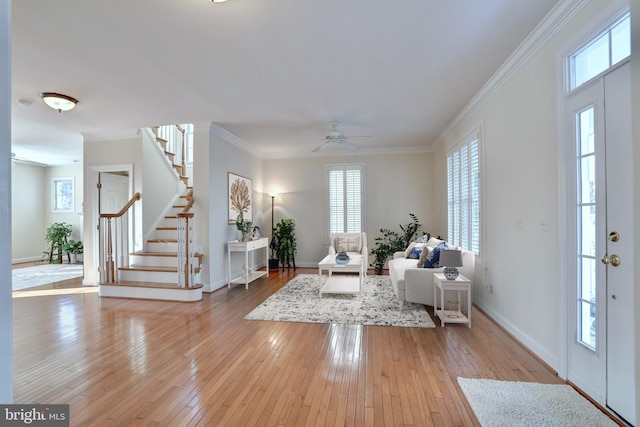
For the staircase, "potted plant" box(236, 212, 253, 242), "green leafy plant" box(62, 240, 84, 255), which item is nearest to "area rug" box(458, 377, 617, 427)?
the staircase

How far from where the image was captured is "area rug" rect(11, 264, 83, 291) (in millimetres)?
5766

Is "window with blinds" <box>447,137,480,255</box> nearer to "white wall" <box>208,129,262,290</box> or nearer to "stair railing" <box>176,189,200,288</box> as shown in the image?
"white wall" <box>208,129,262,290</box>

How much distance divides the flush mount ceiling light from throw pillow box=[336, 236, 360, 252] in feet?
16.2

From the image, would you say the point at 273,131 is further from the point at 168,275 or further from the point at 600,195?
the point at 600,195

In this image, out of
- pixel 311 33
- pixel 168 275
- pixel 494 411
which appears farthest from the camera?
pixel 168 275

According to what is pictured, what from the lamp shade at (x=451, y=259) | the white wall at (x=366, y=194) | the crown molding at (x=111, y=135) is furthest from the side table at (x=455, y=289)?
the crown molding at (x=111, y=135)

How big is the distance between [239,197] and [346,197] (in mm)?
2534

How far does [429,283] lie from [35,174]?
11015 millimetres

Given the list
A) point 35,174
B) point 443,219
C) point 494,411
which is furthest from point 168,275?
point 35,174

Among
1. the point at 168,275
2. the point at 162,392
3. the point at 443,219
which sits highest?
the point at 443,219

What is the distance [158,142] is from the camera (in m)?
6.02

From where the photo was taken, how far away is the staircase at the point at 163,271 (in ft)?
15.1

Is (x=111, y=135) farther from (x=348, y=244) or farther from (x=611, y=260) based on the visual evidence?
(x=611, y=260)

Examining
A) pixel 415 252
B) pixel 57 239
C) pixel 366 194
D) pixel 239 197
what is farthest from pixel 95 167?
pixel 415 252
